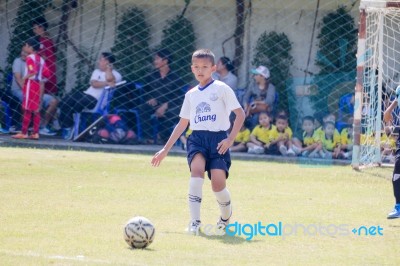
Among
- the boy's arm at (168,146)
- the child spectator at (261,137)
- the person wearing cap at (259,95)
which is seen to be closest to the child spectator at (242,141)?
the child spectator at (261,137)

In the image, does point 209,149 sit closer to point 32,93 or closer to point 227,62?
point 227,62

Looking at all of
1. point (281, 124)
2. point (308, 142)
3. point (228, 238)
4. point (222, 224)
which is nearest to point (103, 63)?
point (281, 124)

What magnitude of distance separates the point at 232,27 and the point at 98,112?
10.8 ft

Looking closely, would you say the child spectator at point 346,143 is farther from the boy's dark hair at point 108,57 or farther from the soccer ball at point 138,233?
the soccer ball at point 138,233

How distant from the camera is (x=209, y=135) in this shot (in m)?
8.52

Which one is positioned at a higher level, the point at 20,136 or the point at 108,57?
the point at 108,57

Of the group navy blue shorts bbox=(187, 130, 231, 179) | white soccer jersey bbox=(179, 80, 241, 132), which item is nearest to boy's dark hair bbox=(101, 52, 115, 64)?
white soccer jersey bbox=(179, 80, 241, 132)

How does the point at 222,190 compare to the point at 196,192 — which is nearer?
the point at 196,192

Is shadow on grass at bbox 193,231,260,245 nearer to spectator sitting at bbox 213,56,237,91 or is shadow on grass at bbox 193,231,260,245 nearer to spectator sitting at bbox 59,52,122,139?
spectator sitting at bbox 213,56,237,91

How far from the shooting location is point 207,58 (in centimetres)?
848

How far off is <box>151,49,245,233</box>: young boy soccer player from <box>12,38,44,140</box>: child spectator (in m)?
9.32

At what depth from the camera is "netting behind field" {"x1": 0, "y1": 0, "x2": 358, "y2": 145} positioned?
1822 centimetres

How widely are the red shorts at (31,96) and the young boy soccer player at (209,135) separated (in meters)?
9.33

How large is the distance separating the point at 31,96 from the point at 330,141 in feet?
18.2
